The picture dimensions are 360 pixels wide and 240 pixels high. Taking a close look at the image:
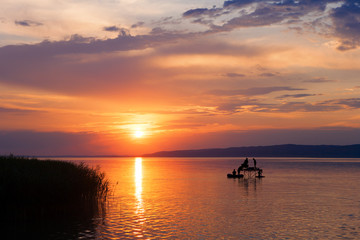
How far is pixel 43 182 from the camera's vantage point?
3362 centimetres

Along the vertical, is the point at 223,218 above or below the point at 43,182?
below

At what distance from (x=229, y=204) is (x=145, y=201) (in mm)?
10396

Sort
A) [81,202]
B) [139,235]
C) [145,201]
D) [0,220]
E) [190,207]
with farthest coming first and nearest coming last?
[145,201] < [190,207] < [81,202] < [0,220] < [139,235]

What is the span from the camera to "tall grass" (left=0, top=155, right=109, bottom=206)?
32406 mm

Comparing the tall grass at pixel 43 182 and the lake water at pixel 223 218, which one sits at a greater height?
the tall grass at pixel 43 182

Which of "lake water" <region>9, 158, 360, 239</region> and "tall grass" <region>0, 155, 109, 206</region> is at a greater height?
"tall grass" <region>0, 155, 109, 206</region>

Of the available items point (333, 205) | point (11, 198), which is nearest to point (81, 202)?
Result: point (11, 198)

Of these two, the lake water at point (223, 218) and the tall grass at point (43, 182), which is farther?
the tall grass at point (43, 182)

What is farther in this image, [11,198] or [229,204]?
[229,204]

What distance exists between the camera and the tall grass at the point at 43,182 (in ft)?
106

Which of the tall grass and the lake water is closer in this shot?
the lake water

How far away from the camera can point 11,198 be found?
3222 centimetres

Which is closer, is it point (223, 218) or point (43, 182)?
point (43, 182)

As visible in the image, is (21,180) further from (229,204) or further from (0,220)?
(229,204)
